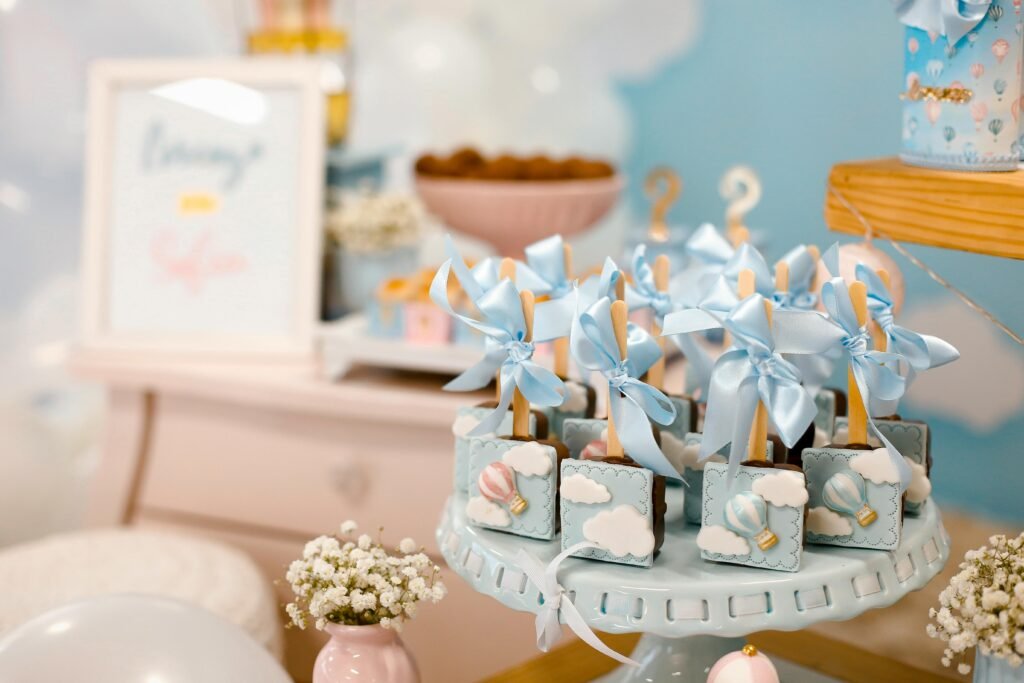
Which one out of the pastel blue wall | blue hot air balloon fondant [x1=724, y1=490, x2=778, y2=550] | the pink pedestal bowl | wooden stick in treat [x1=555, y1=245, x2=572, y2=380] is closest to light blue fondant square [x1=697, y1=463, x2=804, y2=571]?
blue hot air balloon fondant [x1=724, y1=490, x2=778, y2=550]

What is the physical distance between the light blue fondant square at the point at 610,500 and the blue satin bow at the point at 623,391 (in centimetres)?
2

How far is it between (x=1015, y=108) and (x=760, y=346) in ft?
1.08

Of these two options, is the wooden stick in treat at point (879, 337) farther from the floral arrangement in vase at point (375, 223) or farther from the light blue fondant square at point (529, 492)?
the floral arrangement in vase at point (375, 223)

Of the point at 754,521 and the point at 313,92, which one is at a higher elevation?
the point at 313,92

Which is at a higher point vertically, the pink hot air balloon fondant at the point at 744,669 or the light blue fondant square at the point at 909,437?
the light blue fondant square at the point at 909,437

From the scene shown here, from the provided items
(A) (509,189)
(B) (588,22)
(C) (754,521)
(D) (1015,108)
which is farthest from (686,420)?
(B) (588,22)

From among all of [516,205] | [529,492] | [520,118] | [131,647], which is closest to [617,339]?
[529,492]

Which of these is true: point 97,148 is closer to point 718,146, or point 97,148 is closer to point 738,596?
point 718,146

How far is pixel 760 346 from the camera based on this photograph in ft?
2.95

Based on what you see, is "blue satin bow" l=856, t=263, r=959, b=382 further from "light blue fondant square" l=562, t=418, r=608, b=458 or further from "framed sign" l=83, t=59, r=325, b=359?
"framed sign" l=83, t=59, r=325, b=359

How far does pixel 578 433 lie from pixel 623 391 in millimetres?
121

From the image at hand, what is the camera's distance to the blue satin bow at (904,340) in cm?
95

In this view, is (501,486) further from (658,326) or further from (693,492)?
(658,326)

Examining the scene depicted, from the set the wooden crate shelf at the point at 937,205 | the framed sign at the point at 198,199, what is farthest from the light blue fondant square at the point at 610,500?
the framed sign at the point at 198,199
